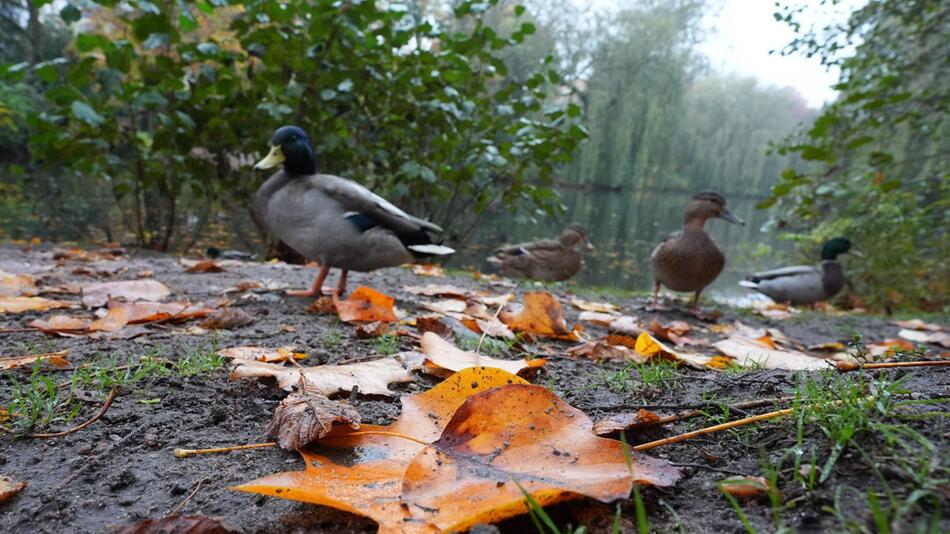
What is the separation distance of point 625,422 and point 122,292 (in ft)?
7.93

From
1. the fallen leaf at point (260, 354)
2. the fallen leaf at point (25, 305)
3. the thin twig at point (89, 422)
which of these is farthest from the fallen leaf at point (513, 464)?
the fallen leaf at point (25, 305)

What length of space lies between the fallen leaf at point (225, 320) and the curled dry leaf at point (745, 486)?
184 centimetres

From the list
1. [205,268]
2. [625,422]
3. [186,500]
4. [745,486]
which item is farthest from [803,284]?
[186,500]

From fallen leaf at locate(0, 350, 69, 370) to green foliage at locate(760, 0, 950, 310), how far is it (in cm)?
439

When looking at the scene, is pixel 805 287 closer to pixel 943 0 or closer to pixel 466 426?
pixel 943 0

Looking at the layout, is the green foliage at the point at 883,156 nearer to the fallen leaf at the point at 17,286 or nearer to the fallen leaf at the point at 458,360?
the fallen leaf at the point at 458,360

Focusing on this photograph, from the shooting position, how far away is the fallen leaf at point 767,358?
67.8 inches

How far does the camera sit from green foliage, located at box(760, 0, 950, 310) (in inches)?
181

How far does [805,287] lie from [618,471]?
7748mm

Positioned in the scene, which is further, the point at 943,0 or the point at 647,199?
the point at 647,199

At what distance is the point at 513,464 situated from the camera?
0.85m

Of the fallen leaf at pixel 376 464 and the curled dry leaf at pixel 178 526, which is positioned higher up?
the fallen leaf at pixel 376 464

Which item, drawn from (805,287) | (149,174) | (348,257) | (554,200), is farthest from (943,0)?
(149,174)

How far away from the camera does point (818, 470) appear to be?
77cm
